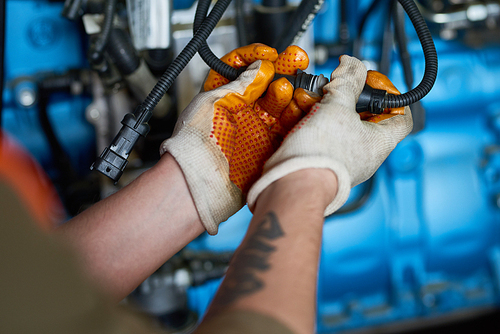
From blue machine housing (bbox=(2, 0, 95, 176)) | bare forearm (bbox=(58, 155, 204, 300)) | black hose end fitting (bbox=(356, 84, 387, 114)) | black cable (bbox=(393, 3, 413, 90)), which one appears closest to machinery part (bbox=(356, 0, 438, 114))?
black hose end fitting (bbox=(356, 84, 387, 114))

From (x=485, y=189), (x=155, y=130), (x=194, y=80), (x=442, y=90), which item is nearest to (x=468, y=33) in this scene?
(x=442, y=90)

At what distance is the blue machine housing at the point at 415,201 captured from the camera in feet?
3.49

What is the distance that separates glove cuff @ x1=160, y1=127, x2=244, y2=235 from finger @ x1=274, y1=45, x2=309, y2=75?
196mm

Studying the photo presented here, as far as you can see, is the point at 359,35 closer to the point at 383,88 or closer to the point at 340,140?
the point at 383,88

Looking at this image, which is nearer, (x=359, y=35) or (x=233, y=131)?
(x=233, y=131)

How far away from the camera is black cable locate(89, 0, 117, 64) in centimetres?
75

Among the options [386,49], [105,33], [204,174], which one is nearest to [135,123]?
[204,174]

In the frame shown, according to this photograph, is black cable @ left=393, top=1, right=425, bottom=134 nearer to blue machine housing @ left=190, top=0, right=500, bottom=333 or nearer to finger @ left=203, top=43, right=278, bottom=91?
blue machine housing @ left=190, top=0, right=500, bottom=333

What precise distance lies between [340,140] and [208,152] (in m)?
0.23

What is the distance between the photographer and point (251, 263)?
42cm

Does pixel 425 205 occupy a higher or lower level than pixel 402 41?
lower

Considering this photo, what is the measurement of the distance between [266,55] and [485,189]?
92cm

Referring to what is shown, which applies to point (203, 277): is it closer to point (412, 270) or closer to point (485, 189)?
point (412, 270)

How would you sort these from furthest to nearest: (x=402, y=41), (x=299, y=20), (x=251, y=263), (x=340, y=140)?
(x=402, y=41) → (x=299, y=20) → (x=340, y=140) → (x=251, y=263)
